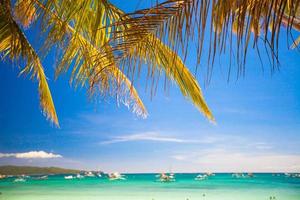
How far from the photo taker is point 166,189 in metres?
10.3

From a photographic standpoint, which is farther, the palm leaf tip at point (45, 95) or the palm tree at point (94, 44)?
the palm leaf tip at point (45, 95)

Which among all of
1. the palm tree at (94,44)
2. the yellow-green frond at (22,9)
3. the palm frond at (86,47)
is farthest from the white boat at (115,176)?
the yellow-green frond at (22,9)

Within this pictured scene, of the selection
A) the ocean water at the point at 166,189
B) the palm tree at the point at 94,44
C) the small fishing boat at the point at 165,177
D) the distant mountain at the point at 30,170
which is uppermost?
the palm tree at the point at 94,44

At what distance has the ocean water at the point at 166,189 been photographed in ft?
25.5

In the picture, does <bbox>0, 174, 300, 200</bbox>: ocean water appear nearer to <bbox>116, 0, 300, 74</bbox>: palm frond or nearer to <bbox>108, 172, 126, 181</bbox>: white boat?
<bbox>108, 172, 126, 181</bbox>: white boat

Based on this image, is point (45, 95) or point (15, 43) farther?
point (45, 95)

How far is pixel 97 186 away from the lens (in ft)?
29.0

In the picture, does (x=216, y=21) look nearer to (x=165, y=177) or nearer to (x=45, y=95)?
(x=45, y=95)

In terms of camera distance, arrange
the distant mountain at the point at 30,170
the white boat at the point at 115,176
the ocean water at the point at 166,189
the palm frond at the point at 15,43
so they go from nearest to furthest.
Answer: the palm frond at the point at 15,43 → the distant mountain at the point at 30,170 → the white boat at the point at 115,176 → the ocean water at the point at 166,189

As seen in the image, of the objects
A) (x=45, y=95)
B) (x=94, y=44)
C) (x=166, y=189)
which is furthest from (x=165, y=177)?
(x=94, y=44)

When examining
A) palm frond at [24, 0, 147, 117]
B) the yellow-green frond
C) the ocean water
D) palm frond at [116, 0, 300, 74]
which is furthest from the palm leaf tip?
the ocean water

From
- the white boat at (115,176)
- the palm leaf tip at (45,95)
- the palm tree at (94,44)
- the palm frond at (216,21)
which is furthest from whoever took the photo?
the white boat at (115,176)

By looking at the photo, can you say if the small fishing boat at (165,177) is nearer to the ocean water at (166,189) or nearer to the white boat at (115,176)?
the ocean water at (166,189)

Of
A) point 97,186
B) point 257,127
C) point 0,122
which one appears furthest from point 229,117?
point 97,186
